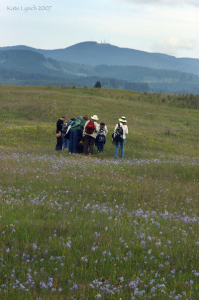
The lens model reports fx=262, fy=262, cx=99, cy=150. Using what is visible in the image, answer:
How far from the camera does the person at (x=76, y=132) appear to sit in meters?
17.7

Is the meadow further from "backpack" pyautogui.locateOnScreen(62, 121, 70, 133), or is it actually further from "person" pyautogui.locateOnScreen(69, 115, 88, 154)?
"backpack" pyautogui.locateOnScreen(62, 121, 70, 133)

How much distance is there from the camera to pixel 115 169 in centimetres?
1226

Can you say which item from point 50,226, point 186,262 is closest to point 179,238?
point 186,262

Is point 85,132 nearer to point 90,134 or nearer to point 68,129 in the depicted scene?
point 90,134

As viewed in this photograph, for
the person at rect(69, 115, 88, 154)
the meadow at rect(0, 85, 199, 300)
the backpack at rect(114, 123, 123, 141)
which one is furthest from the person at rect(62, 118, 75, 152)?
the meadow at rect(0, 85, 199, 300)

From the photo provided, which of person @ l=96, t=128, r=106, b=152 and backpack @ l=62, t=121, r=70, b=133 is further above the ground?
backpack @ l=62, t=121, r=70, b=133

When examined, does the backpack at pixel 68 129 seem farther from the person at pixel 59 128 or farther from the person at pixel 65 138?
the person at pixel 59 128

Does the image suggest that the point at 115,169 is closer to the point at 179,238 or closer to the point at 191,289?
the point at 179,238

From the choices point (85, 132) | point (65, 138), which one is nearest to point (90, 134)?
point (85, 132)

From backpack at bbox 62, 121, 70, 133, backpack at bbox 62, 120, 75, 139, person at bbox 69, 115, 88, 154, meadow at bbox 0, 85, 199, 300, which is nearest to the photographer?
meadow at bbox 0, 85, 199, 300

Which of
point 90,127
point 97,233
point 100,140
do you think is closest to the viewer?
point 97,233

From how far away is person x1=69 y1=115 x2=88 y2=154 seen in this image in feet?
58.0

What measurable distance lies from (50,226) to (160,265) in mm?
2287

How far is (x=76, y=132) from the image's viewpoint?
17.9m
